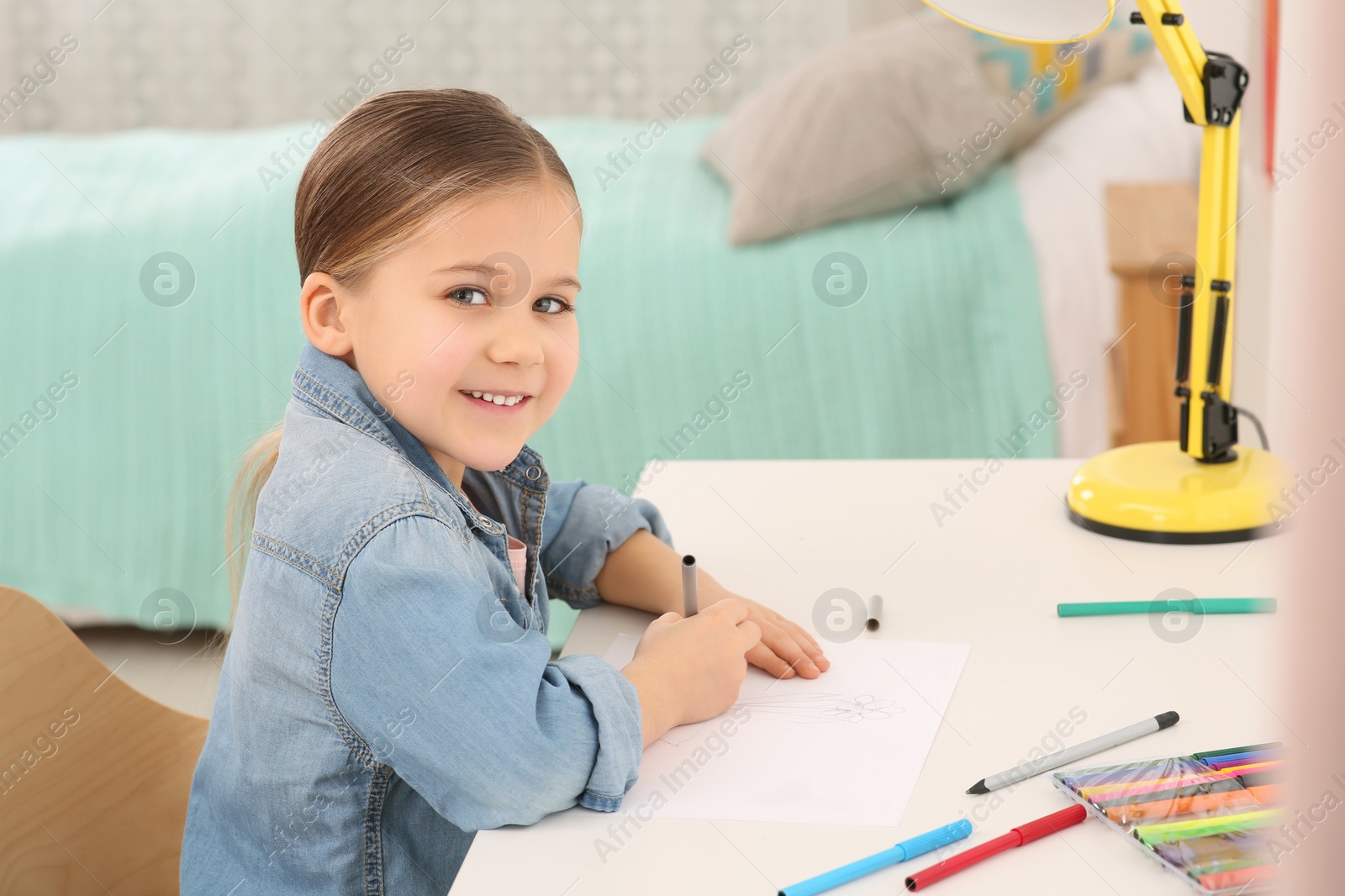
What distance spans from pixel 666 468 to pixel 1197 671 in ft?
1.86

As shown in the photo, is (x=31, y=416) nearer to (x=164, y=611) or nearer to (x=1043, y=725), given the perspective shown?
(x=164, y=611)

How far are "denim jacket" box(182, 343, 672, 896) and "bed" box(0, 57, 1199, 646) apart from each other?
1072mm

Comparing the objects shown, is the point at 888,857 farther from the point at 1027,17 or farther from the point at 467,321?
the point at 1027,17

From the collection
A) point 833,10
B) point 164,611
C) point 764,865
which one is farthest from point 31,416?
point 833,10

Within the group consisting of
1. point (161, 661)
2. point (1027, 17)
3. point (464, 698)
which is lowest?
point (161, 661)

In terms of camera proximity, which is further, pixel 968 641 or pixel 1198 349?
pixel 1198 349

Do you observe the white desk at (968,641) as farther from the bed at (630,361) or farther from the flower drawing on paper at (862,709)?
the bed at (630,361)

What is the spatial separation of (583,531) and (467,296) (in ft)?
0.82

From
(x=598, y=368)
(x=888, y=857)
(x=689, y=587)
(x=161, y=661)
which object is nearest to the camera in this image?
Result: (x=888, y=857)

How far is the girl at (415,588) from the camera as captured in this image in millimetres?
614

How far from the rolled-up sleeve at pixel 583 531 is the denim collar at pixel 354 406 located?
17 cm

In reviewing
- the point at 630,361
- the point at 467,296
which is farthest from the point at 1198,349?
Answer: the point at 630,361

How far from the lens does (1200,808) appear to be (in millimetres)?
559

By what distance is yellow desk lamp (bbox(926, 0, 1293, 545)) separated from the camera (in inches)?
35.5
